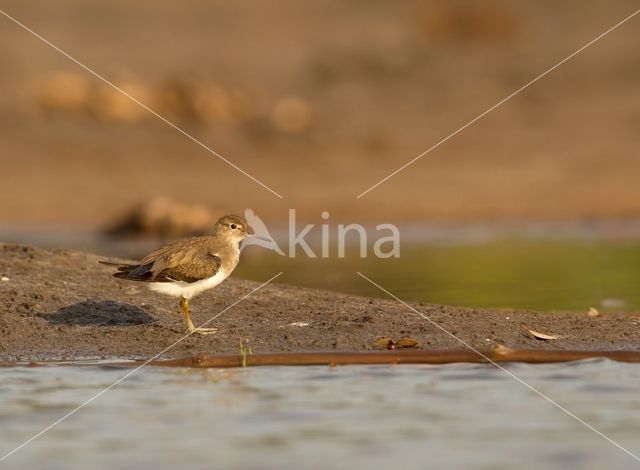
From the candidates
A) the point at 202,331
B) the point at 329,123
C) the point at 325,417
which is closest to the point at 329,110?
the point at 329,123

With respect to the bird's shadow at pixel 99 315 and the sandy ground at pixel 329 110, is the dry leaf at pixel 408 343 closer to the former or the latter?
the bird's shadow at pixel 99 315

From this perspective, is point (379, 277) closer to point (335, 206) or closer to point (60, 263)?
point (60, 263)

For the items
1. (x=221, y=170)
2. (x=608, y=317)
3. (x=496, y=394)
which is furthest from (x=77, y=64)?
(x=496, y=394)

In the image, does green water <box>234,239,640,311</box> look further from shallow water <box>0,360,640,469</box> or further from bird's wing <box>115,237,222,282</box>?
shallow water <box>0,360,640,469</box>

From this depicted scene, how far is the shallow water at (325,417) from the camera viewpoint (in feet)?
22.4

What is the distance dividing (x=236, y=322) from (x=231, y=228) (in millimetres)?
738

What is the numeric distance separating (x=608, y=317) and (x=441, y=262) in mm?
6366

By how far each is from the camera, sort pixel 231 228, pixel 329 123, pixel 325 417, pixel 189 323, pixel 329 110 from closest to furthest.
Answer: pixel 325 417, pixel 189 323, pixel 231 228, pixel 329 123, pixel 329 110

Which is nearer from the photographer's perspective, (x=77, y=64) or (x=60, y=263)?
(x=60, y=263)

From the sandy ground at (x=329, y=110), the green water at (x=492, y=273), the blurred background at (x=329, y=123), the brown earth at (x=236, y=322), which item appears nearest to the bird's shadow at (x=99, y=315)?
the brown earth at (x=236, y=322)

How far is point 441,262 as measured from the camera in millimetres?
17078

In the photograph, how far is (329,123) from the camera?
87.0ft

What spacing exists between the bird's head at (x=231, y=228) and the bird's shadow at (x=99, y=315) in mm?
889

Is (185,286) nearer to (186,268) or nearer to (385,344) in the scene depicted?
(186,268)
